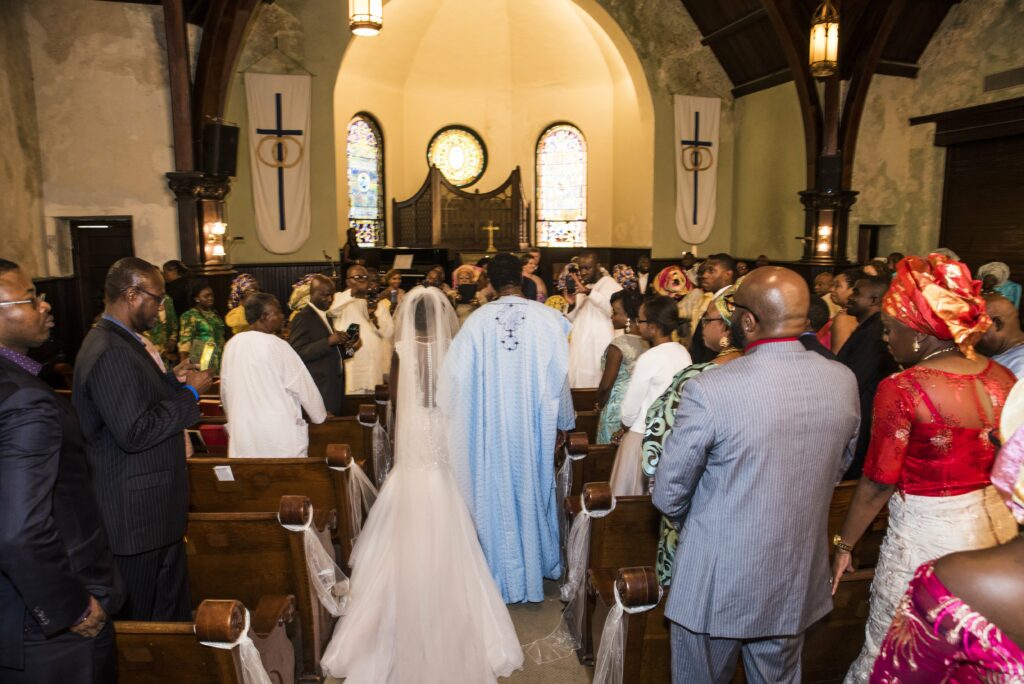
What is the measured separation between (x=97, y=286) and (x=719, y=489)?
9.54 meters

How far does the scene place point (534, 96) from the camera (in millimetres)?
16469

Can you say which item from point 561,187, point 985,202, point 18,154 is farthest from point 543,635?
point 561,187

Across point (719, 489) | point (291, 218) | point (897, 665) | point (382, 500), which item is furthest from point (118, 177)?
point (897, 665)

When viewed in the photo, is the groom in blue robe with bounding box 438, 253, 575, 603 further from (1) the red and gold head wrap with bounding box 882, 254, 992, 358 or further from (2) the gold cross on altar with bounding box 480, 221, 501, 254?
(2) the gold cross on altar with bounding box 480, 221, 501, 254

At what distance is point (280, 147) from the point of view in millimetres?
11297

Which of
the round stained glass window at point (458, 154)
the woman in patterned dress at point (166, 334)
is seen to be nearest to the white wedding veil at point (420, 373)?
the woman in patterned dress at point (166, 334)

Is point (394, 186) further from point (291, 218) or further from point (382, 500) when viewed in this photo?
point (382, 500)

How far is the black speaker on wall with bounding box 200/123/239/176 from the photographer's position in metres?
9.12

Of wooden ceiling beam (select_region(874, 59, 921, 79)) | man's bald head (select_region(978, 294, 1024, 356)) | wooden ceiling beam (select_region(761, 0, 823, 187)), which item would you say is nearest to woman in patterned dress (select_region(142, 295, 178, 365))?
man's bald head (select_region(978, 294, 1024, 356))

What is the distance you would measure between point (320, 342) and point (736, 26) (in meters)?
10.8

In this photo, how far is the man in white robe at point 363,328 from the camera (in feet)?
19.3

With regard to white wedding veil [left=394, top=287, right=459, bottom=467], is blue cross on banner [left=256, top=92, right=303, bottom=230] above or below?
above

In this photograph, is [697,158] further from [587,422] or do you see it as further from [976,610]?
[976,610]

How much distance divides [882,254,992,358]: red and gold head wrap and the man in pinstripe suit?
35 centimetres
